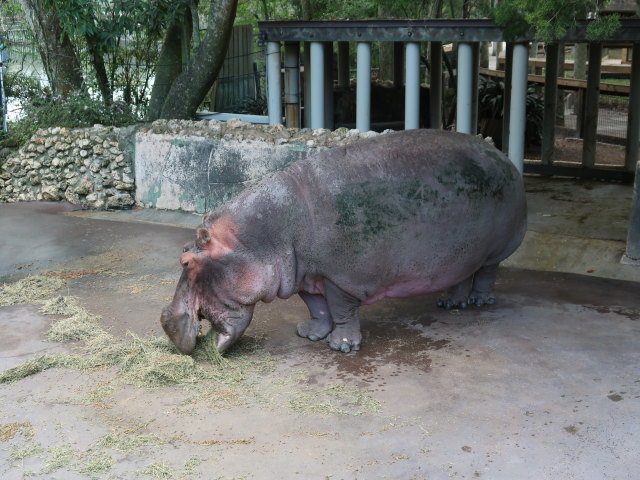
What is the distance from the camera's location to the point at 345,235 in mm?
5746

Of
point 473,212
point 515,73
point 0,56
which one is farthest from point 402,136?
point 0,56

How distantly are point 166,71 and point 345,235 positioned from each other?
24.8 ft

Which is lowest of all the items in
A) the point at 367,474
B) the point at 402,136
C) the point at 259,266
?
the point at 367,474

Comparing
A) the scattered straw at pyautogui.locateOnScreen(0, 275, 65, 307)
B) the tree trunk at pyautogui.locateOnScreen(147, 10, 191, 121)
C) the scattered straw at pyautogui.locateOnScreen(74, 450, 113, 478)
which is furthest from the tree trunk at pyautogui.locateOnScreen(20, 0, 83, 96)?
the scattered straw at pyautogui.locateOnScreen(74, 450, 113, 478)

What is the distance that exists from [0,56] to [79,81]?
1232 mm

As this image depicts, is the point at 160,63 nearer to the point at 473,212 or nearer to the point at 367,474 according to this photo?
the point at 473,212

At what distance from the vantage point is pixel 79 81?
41.3 feet

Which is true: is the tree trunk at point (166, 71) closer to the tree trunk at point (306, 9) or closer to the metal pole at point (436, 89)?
the metal pole at point (436, 89)

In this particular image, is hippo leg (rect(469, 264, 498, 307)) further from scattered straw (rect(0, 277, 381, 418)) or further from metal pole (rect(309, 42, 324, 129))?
metal pole (rect(309, 42, 324, 129))

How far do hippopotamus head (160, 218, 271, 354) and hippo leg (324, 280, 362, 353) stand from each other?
0.58 metres

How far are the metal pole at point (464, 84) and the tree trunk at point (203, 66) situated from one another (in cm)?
345

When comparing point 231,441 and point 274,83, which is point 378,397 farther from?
point 274,83

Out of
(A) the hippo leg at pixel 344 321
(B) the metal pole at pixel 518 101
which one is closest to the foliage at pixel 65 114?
(B) the metal pole at pixel 518 101

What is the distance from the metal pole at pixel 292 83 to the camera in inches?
462
